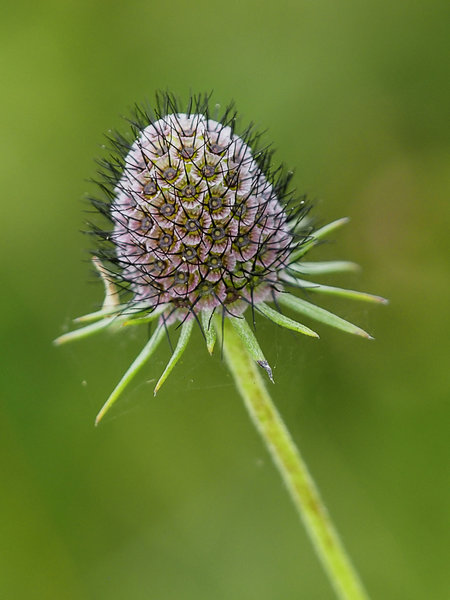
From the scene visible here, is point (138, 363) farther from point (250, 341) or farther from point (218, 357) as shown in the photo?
point (218, 357)

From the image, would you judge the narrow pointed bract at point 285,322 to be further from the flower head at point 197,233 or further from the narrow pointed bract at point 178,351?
the narrow pointed bract at point 178,351

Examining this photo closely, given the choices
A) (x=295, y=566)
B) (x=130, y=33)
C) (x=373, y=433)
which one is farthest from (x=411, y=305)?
(x=130, y=33)

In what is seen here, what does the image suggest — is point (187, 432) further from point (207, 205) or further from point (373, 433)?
point (207, 205)

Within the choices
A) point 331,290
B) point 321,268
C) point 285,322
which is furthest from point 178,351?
point 321,268

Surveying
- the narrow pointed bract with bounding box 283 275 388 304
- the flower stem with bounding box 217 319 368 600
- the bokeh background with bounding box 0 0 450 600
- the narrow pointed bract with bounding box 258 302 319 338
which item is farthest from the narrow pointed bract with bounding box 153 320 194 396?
the bokeh background with bounding box 0 0 450 600

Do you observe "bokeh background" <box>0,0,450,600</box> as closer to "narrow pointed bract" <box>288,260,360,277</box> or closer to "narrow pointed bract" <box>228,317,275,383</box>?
"narrow pointed bract" <box>288,260,360,277</box>

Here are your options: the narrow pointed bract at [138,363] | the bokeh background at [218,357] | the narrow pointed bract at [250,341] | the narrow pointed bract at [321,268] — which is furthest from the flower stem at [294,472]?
the bokeh background at [218,357]
